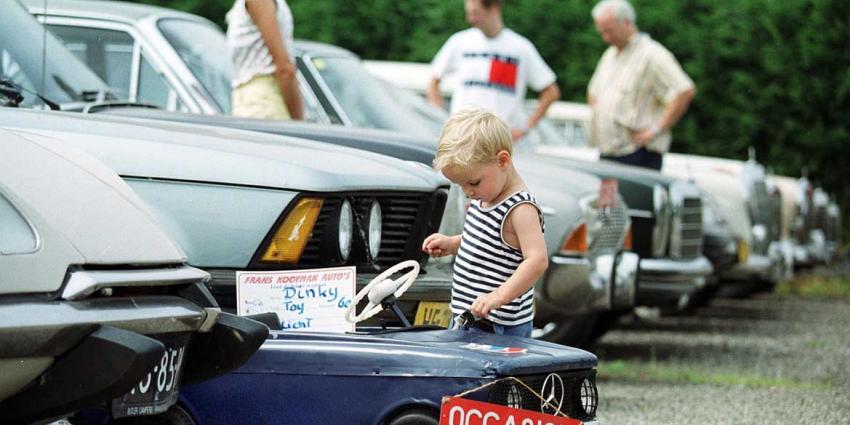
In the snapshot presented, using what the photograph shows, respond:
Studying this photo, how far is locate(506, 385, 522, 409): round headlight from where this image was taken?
427 cm

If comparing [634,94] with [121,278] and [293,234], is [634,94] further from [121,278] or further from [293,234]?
[121,278]

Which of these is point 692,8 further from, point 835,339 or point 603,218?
point 603,218

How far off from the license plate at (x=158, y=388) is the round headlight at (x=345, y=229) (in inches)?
45.1

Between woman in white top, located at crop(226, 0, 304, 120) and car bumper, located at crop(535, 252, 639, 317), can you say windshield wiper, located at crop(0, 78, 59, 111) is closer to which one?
woman in white top, located at crop(226, 0, 304, 120)

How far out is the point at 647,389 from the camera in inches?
312

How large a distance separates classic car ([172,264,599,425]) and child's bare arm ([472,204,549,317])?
0.30 metres

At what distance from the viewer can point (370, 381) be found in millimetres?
4309

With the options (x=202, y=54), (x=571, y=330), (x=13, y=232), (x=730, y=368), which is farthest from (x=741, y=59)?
(x=13, y=232)

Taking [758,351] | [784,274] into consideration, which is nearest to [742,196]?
[784,274]

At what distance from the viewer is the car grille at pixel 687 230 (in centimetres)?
962

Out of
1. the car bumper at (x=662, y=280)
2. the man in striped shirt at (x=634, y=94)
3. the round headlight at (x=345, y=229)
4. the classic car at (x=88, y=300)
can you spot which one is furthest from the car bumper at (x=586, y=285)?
the classic car at (x=88, y=300)

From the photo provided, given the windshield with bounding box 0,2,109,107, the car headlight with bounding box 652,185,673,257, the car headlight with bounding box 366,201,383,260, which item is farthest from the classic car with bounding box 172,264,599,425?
the car headlight with bounding box 652,185,673,257

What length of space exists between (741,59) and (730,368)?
34.0ft

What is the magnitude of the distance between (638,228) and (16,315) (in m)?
6.18
